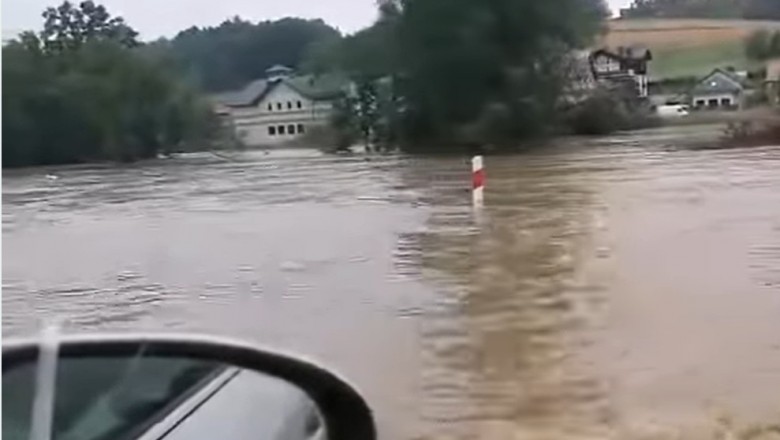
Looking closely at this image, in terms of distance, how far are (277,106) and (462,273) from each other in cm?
94

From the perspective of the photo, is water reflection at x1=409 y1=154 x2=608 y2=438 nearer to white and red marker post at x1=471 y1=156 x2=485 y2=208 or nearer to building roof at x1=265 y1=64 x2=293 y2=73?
white and red marker post at x1=471 y1=156 x2=485 y2=208

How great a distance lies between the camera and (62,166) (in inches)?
231

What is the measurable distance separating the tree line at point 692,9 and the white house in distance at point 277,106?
5.69ft

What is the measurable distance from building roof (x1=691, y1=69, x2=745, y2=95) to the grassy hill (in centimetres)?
7

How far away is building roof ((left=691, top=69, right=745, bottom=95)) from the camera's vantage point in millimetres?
8305

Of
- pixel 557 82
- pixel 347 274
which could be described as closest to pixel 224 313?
pixel 347 274

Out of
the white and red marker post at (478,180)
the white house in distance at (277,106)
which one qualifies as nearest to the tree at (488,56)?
the white and red marker post at (478,180)

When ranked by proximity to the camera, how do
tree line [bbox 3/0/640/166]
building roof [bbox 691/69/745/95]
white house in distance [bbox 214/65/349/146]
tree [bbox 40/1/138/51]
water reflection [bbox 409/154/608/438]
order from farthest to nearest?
building roof [bbox 691/69/745/95], tree line [bbox 3/0/640/166], white house in distance [bbox 214/65/349/146], tree [bbox 40/1/138/51], water reflection [bbox 409/154/608/438]

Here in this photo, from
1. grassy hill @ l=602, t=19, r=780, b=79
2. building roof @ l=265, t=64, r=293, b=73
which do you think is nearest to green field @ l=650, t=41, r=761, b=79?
grassy hill @ l=602, t=19, r=780, b=79

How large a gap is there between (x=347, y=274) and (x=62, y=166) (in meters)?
1.38

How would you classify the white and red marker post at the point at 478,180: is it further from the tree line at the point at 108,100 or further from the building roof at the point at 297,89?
the tree line at the point at 108,100

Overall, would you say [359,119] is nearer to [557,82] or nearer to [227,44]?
[557,82]

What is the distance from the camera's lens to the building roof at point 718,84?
8305mm

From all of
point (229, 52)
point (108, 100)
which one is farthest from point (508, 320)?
point (108, 100)
